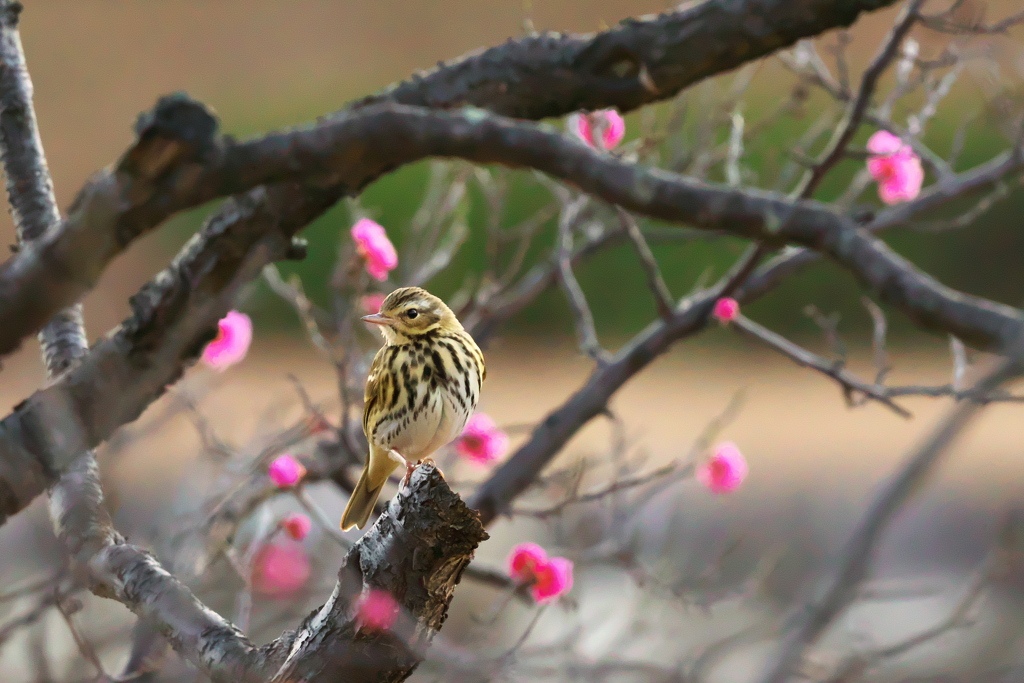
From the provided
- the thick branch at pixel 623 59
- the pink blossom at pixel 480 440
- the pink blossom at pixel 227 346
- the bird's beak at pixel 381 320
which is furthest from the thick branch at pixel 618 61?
the pink blossom at pixel 480 440

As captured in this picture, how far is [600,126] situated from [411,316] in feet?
1.97

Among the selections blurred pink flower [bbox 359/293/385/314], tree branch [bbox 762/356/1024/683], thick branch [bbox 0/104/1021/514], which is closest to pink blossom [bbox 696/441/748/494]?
blurred pink flower [bbox 359/293/385/314]

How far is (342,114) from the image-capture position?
0.60 meters

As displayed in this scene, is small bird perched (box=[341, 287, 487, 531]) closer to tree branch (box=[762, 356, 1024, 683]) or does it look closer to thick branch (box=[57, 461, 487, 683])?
thick branch (box=[57, 461, 487, 683])

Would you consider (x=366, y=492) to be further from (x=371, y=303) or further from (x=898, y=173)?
(x=898, y=173)

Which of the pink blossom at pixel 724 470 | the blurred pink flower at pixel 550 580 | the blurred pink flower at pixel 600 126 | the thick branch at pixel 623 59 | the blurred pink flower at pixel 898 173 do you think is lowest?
the blurred pink flower at pixel 550 580

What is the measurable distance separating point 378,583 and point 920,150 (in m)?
1.19

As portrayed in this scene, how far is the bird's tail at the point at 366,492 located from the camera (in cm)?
104

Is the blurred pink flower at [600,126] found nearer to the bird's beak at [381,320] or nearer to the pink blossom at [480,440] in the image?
the pink blossom at [480,440]

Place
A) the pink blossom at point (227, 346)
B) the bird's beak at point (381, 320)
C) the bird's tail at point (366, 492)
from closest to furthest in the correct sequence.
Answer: the bird's beak at point (381, 320) → the bird's tail at point (366, 492) → the pink blossom at point (227, 346)

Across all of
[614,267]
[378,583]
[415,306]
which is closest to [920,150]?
[415,306]

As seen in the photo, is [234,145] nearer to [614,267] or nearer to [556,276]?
[556,276]

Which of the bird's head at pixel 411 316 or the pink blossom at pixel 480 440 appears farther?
the pink blossom at pixel 480 440

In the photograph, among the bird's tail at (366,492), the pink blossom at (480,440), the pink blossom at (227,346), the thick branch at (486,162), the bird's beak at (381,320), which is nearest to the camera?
the thick branch at (486,162)
